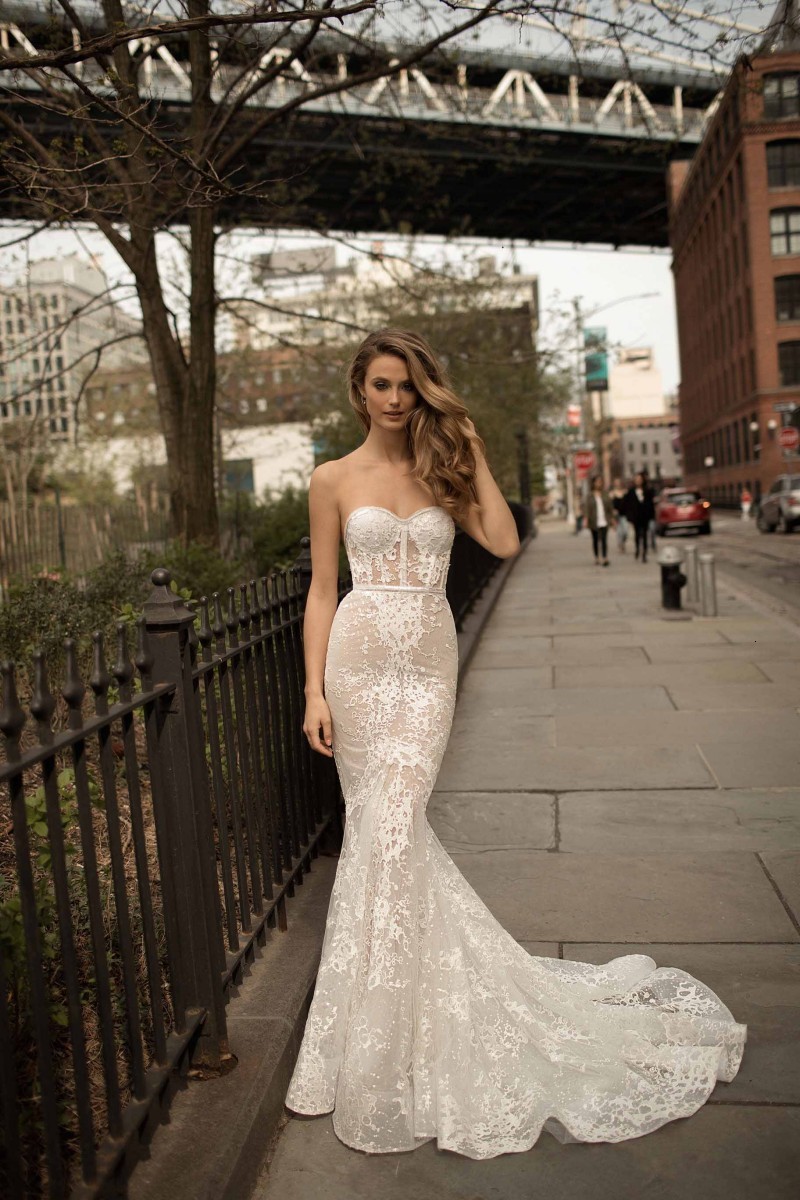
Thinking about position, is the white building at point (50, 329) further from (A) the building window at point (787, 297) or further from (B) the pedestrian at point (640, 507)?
(A) the building window at point (787, 297)

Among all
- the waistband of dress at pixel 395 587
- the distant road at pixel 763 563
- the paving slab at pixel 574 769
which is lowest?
the paving slab at pixel 574 769

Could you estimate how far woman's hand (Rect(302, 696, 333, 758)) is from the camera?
11.5ft

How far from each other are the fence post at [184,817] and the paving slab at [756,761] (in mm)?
3922

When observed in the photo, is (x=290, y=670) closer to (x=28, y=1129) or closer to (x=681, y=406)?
(x=28, y=1129)

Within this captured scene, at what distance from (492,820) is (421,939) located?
2.70 metres

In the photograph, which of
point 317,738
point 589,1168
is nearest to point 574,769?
point 317,738

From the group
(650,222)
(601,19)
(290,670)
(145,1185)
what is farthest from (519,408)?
(650,222)

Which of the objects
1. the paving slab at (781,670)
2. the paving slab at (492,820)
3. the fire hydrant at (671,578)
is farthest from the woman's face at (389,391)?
the fire hydrant at (671,578)

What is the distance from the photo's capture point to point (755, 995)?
3662 millimetres

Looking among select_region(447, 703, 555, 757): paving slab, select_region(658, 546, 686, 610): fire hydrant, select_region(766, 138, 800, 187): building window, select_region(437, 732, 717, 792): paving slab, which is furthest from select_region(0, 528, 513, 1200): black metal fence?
select_region(766, 138, 800, 187): building window

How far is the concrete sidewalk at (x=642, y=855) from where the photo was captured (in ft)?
9.23

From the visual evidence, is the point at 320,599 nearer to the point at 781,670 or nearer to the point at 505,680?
the point at 505,680

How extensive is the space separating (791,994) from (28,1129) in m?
2.32

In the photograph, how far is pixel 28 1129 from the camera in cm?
273
